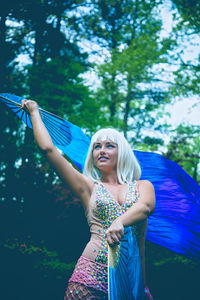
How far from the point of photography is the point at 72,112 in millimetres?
7148

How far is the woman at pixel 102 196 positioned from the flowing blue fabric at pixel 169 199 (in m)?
0.54

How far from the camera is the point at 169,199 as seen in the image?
2783 millimetres

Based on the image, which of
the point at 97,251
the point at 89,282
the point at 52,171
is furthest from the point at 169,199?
the point at 52,171

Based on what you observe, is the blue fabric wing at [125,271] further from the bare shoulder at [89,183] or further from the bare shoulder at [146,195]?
the bare shoulder at [89,183]

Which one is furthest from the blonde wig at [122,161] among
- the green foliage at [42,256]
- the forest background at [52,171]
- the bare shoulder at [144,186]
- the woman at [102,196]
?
the green foliage at [42,256]

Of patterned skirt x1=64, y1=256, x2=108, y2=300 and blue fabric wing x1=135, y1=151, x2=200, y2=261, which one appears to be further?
blue fabric wing x1=135, y1=151, x2=200, y2=261

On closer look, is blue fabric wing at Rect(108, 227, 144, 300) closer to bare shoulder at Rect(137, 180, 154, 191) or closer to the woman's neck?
bare shoulder at Rect(137, 180, 154, 191)

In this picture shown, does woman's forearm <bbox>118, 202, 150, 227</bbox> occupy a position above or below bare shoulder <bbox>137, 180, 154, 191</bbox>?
below

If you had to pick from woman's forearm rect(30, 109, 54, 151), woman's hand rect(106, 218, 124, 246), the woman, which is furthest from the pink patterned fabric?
woman's forearm rect(30, 109, 54, 151)

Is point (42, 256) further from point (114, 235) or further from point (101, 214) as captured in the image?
point (114, 235)

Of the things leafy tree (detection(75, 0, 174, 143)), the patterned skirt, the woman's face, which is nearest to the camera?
the patterned skirt

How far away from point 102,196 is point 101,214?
0.44 feet

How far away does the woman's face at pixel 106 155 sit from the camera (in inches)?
90.1

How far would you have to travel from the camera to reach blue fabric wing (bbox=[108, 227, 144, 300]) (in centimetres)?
152
